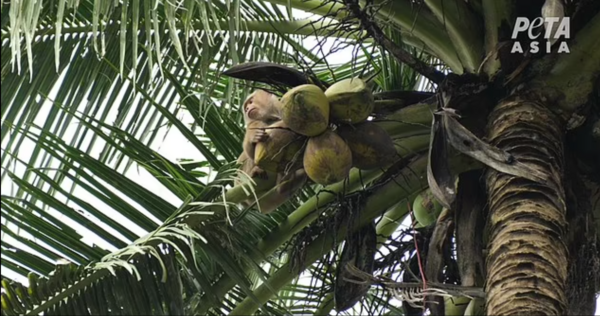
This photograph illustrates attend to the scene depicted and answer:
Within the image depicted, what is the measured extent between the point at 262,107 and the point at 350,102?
27 centimetres

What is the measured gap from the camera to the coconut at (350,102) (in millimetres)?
2480

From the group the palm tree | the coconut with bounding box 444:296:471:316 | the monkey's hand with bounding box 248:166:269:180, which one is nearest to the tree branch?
the palm tree

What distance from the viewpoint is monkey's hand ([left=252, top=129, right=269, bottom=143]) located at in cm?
254

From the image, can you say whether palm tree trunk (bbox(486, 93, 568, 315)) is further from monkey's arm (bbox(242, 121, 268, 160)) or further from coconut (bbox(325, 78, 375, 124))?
monkey's arm (bbox(242, 121, 268, 160))

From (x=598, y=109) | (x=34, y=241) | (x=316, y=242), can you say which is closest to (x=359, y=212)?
(x=316, y=242)

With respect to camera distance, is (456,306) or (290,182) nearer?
(290,182)

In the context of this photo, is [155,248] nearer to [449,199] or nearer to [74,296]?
[74,296]

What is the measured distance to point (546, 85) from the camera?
253 cm

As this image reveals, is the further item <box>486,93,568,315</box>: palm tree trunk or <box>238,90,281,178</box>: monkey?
<box>238,90,281,178</box>: monkey

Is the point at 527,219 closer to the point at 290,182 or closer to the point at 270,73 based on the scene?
the point at 290,182

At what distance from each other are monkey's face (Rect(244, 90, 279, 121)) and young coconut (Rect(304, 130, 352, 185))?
0.57ft

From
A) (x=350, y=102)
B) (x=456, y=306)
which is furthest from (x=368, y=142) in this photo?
(x=456, y=306)

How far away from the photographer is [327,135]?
2463 mm

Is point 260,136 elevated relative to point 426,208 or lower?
lower
